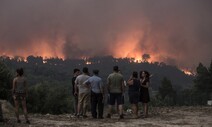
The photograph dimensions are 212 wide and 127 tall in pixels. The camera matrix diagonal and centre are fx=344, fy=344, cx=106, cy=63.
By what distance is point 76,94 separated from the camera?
18172 mm

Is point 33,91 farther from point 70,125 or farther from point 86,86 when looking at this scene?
point 70,125

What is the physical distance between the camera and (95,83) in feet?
57.0

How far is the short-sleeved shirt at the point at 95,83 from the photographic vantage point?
17328mm

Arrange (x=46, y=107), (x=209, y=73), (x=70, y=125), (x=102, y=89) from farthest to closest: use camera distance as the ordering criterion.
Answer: (x=209, y=73) < (x=46, y=107) < (x=102, y=89) < (x=70, y=125)

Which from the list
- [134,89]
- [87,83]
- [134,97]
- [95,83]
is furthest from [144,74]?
[87,83]

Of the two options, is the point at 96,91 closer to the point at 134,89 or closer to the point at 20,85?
the point at 134,89

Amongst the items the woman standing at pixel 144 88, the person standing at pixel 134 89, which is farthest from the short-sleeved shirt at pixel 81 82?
the woman standing at pixel 144 88

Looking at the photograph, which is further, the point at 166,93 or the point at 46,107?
the point at 166,93

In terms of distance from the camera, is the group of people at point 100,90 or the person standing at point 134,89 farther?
the person standing at point 134,89

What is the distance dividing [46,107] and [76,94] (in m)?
25.0

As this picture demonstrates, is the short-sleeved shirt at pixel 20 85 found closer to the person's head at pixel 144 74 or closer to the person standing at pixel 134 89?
the person standing at pixel 134 89

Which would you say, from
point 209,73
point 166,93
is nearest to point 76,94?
point 209,73

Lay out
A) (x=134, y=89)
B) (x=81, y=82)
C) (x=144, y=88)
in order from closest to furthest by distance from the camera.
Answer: (x=81, y=82), (x=134, y=89), (x=144, y=88)

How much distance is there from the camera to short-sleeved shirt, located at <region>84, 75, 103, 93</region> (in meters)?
17.3
